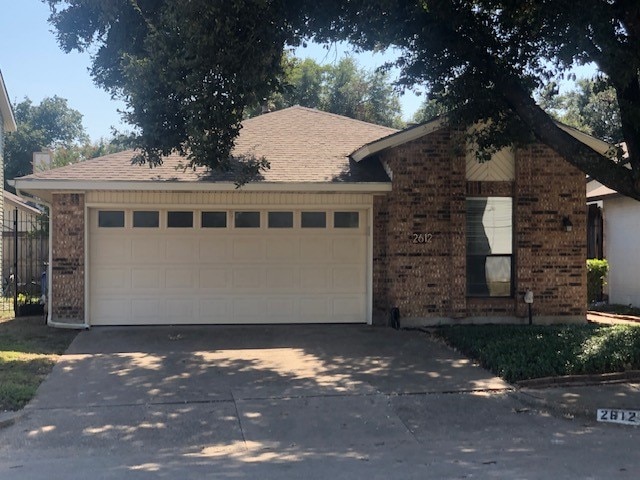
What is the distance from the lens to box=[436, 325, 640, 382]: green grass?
8.63m

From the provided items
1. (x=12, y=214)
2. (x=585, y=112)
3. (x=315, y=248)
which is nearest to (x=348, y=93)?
(x=585, y=112)

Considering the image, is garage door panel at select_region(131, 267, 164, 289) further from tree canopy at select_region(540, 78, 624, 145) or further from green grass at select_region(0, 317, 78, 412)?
tree canopy at select_region(540, 78, 624, 145)

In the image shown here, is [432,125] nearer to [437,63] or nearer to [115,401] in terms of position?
[437,63]

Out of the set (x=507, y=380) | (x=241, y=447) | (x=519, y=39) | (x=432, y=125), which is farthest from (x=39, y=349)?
(x=519, y=39)

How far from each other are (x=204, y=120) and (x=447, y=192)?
5.39 meters

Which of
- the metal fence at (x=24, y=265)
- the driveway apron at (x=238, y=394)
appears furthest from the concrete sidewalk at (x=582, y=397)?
the metal fence at (x=24, y=265)

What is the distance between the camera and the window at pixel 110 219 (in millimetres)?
12266

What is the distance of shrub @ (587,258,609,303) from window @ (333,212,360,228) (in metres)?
8.03

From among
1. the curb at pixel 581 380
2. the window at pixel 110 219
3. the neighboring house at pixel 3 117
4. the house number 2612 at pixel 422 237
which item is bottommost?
the curb at pixel 581 380

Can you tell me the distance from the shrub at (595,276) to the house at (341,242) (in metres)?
5.32

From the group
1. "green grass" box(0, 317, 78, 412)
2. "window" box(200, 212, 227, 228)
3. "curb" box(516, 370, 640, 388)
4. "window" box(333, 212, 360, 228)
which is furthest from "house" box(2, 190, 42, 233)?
"curb" box(516, 370, 640, 388)

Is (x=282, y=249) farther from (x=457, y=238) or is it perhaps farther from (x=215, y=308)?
(x=457, y=238)

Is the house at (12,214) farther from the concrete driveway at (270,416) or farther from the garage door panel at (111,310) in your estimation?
the concrete driveway at (270,416)

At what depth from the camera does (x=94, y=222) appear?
12.2 m
